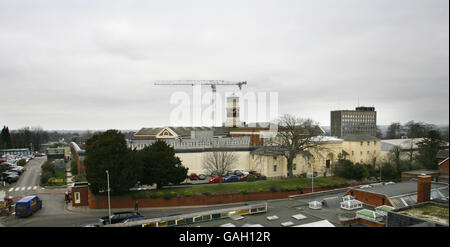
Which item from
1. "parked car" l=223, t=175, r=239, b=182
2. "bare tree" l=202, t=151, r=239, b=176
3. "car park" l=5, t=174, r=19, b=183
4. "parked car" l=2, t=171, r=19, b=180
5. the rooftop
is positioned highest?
the rooftop

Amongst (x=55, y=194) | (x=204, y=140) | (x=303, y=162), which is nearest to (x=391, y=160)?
(x=303, y=162)

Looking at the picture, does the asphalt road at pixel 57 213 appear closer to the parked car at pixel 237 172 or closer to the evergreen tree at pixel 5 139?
the parked car at pixel 237 172

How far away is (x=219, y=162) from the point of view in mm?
30875

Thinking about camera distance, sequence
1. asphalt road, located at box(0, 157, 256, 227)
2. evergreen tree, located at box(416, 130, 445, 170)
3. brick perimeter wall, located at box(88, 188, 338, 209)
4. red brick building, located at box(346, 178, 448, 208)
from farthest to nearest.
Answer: evergreen tree, located at box(416, 130, 445, 170) < brick perimeter wall, located at box(88, 188, 338, 209) < asphalt road, located at box(0, 157, 256, 227) < red brick building, located at box(346, 178, 448, 208)

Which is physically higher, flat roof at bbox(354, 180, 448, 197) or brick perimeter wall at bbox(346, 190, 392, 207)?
flat roof at bbox(354, 180, 448, 197)

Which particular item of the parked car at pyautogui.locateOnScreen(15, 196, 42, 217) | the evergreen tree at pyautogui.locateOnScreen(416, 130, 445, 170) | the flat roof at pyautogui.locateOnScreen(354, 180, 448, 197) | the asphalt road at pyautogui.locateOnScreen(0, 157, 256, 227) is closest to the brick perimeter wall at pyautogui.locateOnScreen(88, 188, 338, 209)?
the asphalt road at pyautogui.locateOnScreen(0, 157, 256, 227)

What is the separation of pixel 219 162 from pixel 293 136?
869 cm

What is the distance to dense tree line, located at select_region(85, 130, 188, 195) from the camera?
2059 cm

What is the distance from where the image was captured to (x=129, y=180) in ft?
69.2

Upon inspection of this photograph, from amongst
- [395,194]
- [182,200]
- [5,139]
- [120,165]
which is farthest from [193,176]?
[5,139]

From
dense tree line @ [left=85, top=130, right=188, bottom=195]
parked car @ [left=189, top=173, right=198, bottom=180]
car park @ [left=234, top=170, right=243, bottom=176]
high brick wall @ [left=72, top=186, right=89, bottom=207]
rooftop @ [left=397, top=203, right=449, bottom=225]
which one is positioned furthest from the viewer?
car park @ [left=234, top=170, right=243, bottom=176]

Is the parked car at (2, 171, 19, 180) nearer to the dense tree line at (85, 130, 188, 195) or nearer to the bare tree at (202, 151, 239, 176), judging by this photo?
the dense tree line at (85, 130, 188, 195)

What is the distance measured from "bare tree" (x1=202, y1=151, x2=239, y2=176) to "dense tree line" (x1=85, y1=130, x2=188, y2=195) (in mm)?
7435
